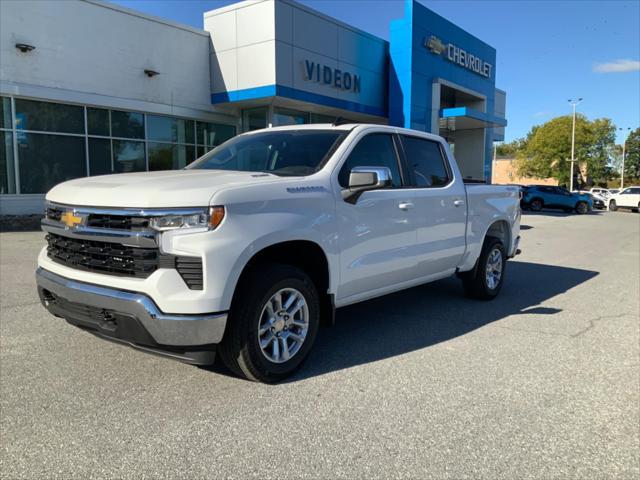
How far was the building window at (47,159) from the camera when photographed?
1609 centimetres

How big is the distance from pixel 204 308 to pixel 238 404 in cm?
73

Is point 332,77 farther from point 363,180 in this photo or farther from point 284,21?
point 363,180

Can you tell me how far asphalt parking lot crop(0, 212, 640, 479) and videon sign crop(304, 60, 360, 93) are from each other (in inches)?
613

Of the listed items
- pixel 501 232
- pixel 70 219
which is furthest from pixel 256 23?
pixel 70 219

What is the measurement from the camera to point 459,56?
87.9 ft

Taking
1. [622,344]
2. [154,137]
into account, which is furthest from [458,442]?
[154,137]

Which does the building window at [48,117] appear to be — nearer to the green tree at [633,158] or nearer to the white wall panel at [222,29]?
the white wall panel at [222,29]

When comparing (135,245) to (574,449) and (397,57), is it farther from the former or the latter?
(397,57)

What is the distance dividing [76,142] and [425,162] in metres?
14.8

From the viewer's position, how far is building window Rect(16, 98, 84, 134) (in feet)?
52.1

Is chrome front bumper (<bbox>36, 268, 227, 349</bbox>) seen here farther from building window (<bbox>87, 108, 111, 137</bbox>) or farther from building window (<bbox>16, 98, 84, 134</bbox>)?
building window (<bbox>87, 108, 111, 137</bbox>)

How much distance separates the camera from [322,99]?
20.4 meters

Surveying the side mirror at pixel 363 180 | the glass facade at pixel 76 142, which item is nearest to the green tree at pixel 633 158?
the glass facade at pixel 76 142

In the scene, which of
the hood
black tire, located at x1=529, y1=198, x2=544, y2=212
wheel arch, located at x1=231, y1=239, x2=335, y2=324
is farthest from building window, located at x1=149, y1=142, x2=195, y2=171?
black tire, located at x1=529, y1=198, x2=544, y2=212
